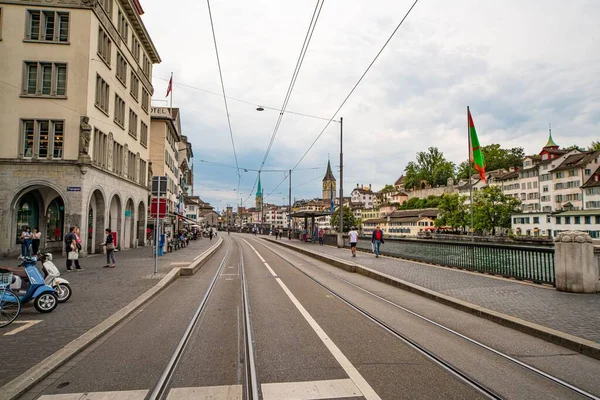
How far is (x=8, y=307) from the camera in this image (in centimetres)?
767

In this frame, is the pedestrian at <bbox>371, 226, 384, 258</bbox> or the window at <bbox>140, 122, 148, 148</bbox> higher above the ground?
the window at <bbox>140, 122, 148, 148</bbox>

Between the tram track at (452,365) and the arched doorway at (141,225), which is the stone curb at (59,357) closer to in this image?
the tram track at (452,365)

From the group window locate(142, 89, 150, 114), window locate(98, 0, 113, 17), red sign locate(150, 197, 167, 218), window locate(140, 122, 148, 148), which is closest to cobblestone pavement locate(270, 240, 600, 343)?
red sign locate(150, 197, 167, 218)

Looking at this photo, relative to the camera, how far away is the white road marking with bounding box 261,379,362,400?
420 centimetres

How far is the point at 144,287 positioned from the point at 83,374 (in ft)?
22.6

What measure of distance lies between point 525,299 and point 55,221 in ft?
85.7

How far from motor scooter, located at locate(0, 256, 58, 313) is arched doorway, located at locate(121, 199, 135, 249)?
23.7m

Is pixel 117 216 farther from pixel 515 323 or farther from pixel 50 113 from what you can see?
pixel 515 323

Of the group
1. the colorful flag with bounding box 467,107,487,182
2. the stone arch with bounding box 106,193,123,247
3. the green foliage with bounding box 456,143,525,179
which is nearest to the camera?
the colorful flag with bounding box 467,107,487,182

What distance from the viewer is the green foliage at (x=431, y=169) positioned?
432 feet

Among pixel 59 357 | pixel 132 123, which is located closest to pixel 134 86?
pixel 132 123

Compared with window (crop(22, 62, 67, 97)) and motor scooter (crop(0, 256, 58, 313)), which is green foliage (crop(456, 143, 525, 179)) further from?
motor scooter (crop(0, 256, 58, 313))

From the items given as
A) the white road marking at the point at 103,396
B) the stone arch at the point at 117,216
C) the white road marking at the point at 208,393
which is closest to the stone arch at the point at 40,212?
the stone arch at the point at 117,216

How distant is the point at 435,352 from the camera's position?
18.8 feet
